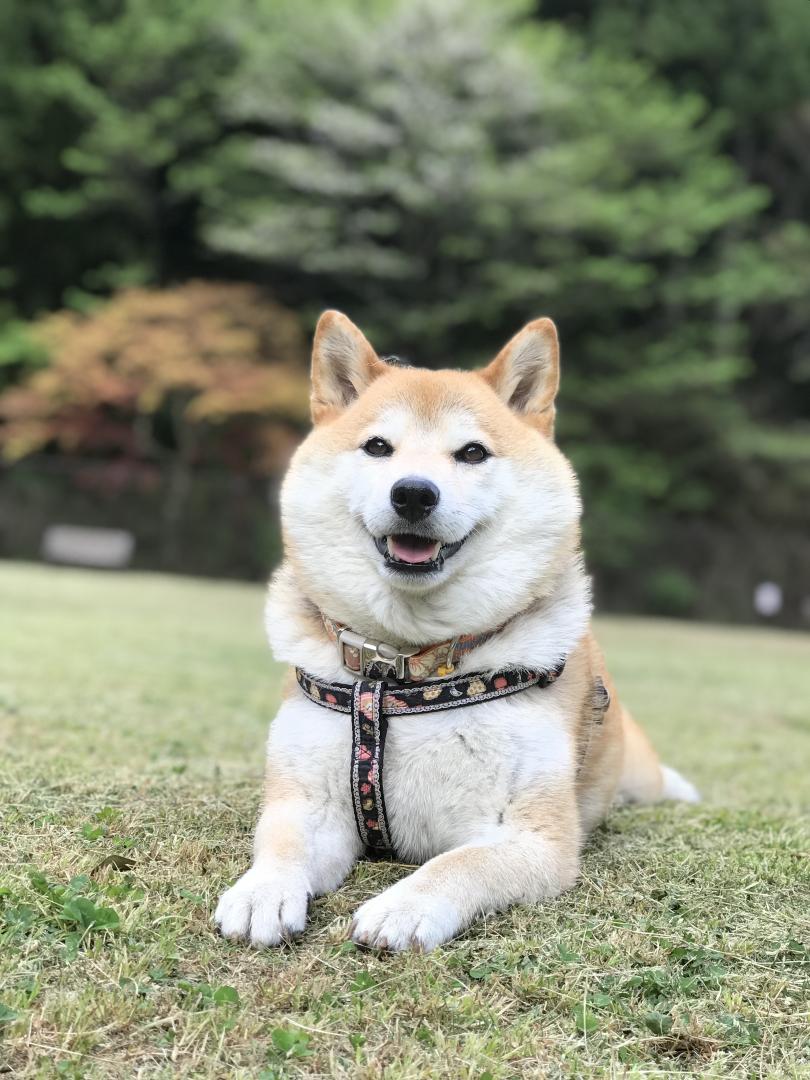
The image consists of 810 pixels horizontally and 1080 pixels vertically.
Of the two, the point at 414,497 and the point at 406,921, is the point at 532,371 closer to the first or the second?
the point at 414,497

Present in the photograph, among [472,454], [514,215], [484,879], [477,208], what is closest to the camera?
[484,879]

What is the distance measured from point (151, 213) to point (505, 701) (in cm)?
1800

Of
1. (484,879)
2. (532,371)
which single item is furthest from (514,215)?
(484,879)

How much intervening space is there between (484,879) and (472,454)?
0.96 metres

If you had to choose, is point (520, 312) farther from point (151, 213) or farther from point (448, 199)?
point (151, 213)

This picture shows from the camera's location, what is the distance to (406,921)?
1853mm

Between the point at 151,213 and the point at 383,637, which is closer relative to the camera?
the point at 383,637

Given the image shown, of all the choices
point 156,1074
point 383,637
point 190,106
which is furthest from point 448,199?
point 156,1074

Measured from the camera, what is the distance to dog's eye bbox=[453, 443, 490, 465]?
7.79 feet

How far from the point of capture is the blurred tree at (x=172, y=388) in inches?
625

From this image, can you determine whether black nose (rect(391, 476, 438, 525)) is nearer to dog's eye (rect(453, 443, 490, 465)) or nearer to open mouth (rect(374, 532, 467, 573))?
open mouth (rect(374, 532, 467, 573))

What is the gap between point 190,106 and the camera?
1791 centimetres

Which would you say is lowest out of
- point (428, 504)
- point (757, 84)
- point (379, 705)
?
point (379, 705)

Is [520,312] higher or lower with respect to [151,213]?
lower
